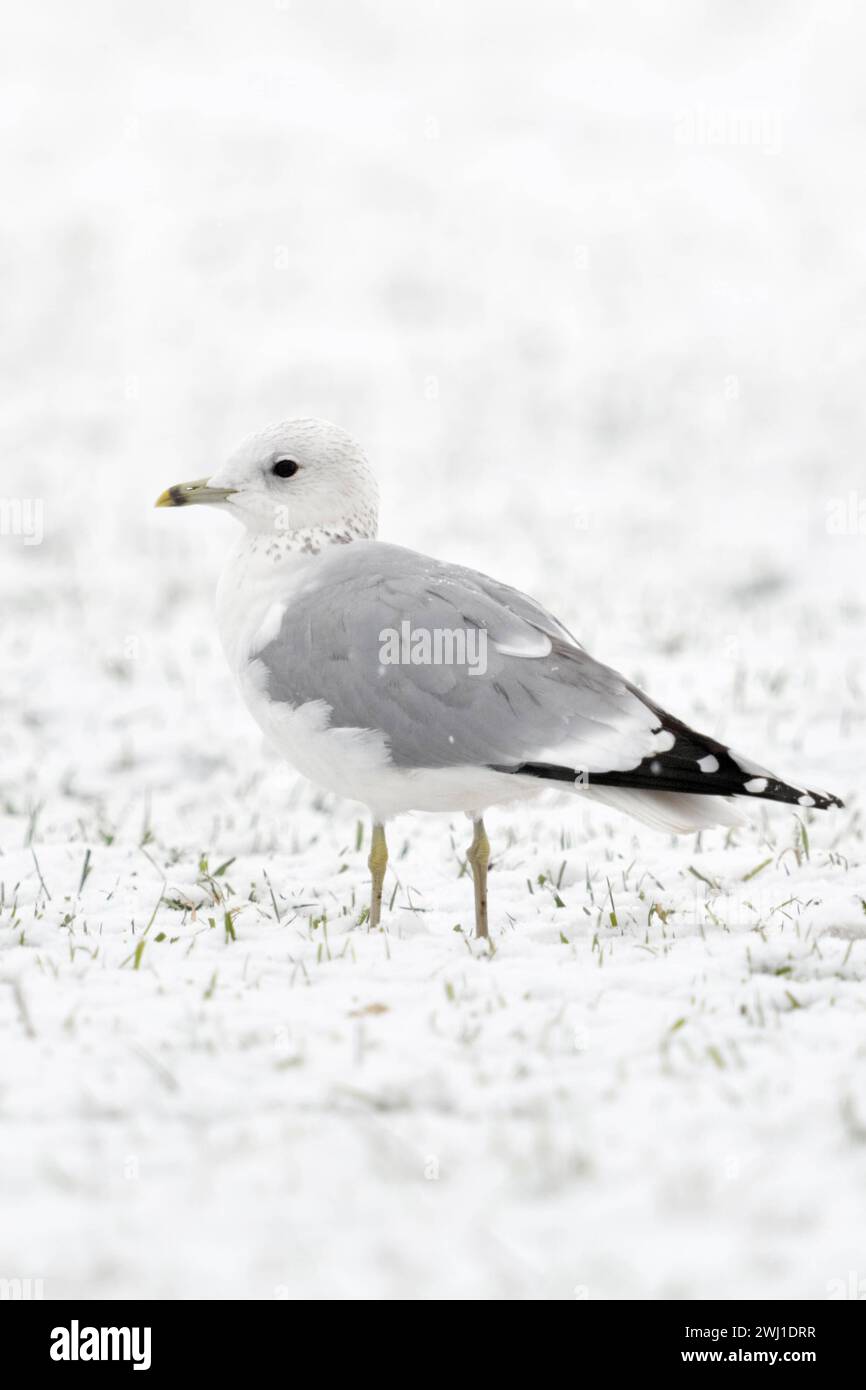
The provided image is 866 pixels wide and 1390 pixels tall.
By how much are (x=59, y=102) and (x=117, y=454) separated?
9.94 meters

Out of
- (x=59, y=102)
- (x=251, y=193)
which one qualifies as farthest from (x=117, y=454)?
(x=59, y=102)

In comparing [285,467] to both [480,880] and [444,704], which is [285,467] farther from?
[480,880]

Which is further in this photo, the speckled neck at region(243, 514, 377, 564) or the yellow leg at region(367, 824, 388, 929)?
the speckled neck at region(243, 514, 377, 564)

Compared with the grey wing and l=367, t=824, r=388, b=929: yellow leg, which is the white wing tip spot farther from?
l=367, t=824, r=388, b=929: yellow leg

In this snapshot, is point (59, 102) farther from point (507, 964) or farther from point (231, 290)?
point (507, 964)

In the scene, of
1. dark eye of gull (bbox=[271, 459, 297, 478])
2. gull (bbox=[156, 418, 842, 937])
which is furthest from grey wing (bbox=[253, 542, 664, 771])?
dark eye of gull (bbox=[271, 459, 297, 478])

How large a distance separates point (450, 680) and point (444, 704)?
75mm

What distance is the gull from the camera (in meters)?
4.02

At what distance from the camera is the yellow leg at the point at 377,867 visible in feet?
14.6

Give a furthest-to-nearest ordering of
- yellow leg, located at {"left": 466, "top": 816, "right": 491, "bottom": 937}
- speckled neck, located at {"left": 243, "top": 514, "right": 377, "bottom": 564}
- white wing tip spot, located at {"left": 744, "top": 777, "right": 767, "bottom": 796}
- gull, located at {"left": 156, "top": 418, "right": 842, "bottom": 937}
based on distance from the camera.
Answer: speckled neck, located at {"left": 243, "top": 514, "right": 377, "bottom": 564} < yellow leg, located at {"left": 466, "top": 816, "right": 491, "bottom": 937} < gull, located at {"left": 156, "top": 418, "right": 842, "bottom": 937} < white wing tip spot, located at {"left": 744, "top": 777, "right": 767, "bottom": 796}

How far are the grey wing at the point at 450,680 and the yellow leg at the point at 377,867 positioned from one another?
1.35 ft

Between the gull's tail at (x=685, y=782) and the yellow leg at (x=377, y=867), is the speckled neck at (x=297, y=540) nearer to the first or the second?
the yellow leg at (x=377, y=867)

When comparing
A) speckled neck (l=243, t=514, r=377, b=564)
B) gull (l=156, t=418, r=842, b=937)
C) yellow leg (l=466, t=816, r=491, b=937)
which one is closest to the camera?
gull (l=156, t=418, r=842, b=937)
